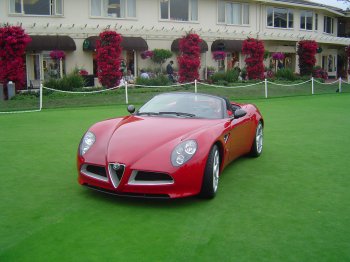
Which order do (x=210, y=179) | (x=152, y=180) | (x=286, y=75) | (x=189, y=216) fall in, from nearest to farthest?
1. (x=189, y=216)
2. (x=152, y=180)
3. (x=210, y=179)
4. (x=286, y=75)

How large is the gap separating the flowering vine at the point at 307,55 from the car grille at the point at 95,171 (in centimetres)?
3057

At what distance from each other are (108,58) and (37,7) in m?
7.12

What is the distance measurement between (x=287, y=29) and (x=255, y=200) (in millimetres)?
36740

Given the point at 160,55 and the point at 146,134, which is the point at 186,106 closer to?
the point at 146,134

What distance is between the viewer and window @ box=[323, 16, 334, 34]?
1786 inches

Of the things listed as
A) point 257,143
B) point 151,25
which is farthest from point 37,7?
point 257,143

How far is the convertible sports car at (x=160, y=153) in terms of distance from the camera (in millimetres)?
5156

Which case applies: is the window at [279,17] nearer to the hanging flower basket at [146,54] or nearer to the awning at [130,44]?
the hanging flower basket at [146,54]

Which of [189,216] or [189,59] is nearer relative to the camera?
[189,216]

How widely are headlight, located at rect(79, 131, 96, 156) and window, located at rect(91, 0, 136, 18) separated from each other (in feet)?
78.9

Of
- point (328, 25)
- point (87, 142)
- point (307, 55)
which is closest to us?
point (87, 142)

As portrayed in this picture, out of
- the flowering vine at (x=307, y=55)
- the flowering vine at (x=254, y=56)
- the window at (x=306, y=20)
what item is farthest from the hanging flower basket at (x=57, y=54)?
the window at (x=306, y=20)

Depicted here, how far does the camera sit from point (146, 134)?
5.73 meters

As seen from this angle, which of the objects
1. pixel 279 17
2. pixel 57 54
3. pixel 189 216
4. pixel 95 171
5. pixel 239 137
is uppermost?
pixel 279 17
